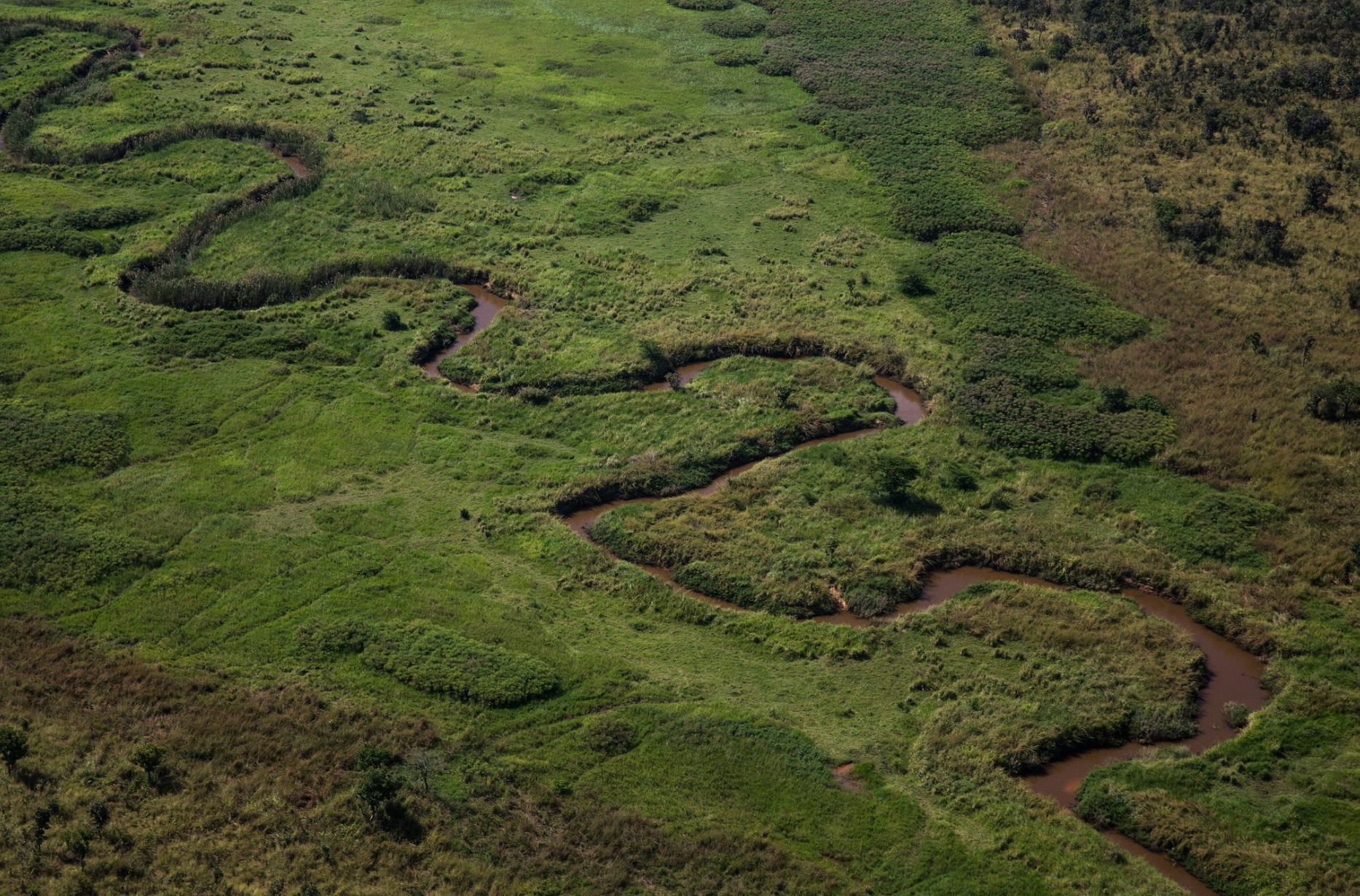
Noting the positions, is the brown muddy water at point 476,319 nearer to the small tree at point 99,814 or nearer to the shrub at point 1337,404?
the small tree at point 99,814

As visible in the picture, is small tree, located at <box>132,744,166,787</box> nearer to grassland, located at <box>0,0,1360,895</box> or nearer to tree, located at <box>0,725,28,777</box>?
grassland, located at <box>0,0,1360,895</box>

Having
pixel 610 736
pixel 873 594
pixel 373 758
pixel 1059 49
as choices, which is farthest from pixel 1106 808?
pixel 1059 49

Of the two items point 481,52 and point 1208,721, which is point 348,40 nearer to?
point 481,52

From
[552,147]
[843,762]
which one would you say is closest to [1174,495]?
[843,762]

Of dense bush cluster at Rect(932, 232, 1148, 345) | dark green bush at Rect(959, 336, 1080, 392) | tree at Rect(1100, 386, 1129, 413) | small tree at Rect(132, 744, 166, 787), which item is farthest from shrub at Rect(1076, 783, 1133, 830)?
dense bush cluster at Rect(932, 232, 1148, 345)

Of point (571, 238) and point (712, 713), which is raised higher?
point (571, 238)

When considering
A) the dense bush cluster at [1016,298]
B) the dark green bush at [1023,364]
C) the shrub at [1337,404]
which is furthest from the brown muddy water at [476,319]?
the shrub at [1337,404]
